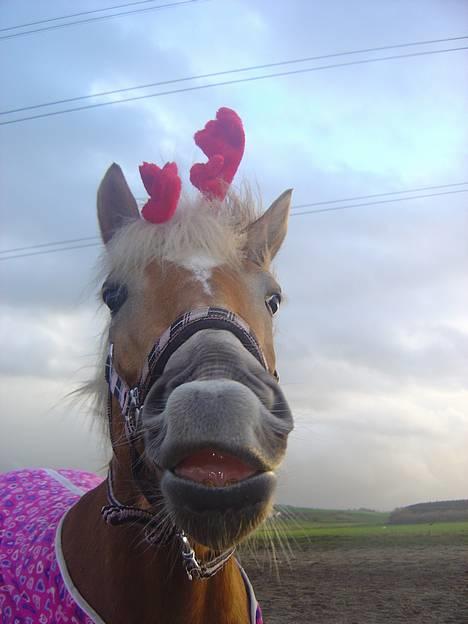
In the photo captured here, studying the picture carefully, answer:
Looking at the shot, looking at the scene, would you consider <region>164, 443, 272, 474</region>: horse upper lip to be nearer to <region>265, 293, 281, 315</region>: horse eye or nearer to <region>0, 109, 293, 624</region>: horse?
<region>0, 109, 293, 624</region>: horse

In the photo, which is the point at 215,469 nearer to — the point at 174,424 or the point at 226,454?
the point at 226,454

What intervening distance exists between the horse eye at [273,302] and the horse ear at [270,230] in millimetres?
232

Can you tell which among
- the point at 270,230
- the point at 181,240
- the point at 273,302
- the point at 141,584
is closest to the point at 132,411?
the point at 141,584

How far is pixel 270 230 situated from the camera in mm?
3734

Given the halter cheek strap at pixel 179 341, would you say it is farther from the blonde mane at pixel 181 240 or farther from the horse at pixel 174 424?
the blonde mane at pixel 181 240

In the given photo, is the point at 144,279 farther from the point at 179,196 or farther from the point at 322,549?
the point at 322,549

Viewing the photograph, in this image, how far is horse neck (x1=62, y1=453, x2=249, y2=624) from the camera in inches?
98.2

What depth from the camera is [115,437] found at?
2.90 m

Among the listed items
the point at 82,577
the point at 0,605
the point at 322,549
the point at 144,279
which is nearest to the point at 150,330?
the point at 144,279

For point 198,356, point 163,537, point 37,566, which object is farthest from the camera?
point 37,566

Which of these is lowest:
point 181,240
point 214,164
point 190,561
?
point 190,561

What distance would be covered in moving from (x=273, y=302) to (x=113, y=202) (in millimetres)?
1227

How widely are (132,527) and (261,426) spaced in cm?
112

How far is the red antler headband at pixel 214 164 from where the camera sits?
3213mm
